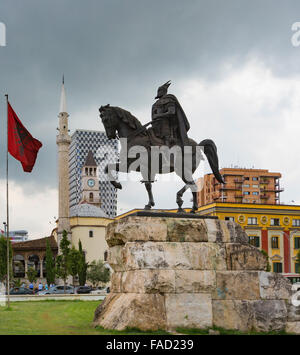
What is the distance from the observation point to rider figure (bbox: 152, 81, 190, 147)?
538 inches

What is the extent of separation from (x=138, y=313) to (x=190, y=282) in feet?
4.57

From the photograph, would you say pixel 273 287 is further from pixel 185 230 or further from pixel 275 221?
pixel 275 221

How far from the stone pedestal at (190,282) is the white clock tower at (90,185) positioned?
93656mm

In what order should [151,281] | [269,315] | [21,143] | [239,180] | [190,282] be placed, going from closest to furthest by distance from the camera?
[151,281]
[190,282]
[269,315]
[21,143]
[239,180]

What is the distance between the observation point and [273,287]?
40.2ft

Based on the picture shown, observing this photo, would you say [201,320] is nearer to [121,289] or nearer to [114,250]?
[121,289]

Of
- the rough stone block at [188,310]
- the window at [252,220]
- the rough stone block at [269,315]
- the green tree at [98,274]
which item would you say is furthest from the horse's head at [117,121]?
the green tree at [98,274]

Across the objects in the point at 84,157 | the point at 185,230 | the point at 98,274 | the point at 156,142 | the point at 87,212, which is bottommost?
the point at 98,274

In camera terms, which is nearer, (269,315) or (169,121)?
(269,315)

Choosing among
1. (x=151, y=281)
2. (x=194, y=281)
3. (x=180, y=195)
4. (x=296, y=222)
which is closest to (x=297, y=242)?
(x=296, y=222)

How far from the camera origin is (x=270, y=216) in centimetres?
6275

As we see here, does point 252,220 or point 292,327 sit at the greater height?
point 252,220
